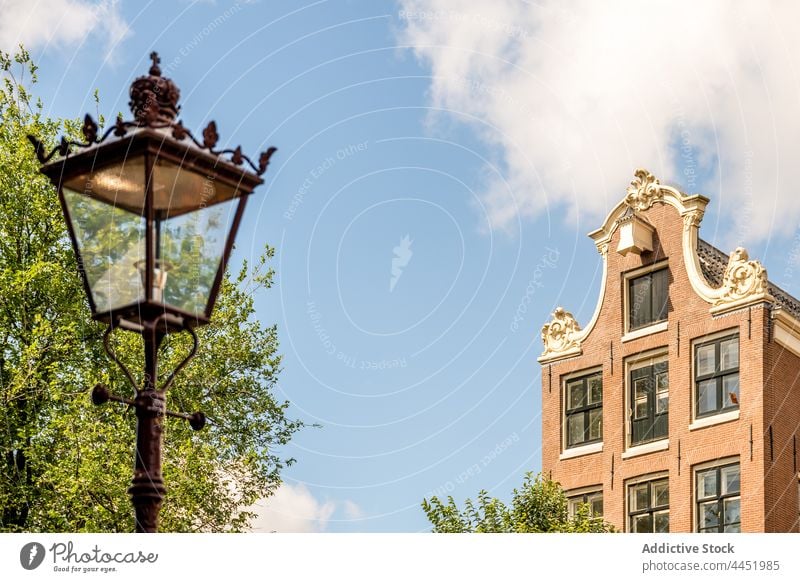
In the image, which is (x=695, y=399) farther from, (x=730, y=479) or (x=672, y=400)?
(x=730, y=479)

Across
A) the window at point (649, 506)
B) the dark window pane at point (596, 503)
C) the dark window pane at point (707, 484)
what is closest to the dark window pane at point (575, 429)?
the dark window pane at point (596, 503)

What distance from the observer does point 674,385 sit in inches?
1289

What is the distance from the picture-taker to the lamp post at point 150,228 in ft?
28.3

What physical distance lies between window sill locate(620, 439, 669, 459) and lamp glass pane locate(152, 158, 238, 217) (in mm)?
25257

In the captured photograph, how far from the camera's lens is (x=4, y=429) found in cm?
2616

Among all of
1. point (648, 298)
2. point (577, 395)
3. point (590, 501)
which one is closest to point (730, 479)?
point (590, 501)

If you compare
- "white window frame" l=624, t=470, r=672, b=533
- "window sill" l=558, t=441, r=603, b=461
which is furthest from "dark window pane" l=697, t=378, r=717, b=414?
"window sill" l=558, t=441, r=603, b=461

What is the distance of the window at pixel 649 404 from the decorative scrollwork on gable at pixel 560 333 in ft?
8.24

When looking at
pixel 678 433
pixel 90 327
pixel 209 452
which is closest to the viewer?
pixel 209 452

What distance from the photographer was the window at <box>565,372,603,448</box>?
115ft

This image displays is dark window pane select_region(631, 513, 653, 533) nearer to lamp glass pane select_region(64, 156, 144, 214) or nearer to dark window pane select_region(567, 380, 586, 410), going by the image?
dark window pane select_region(567, 380, 586, 410)
